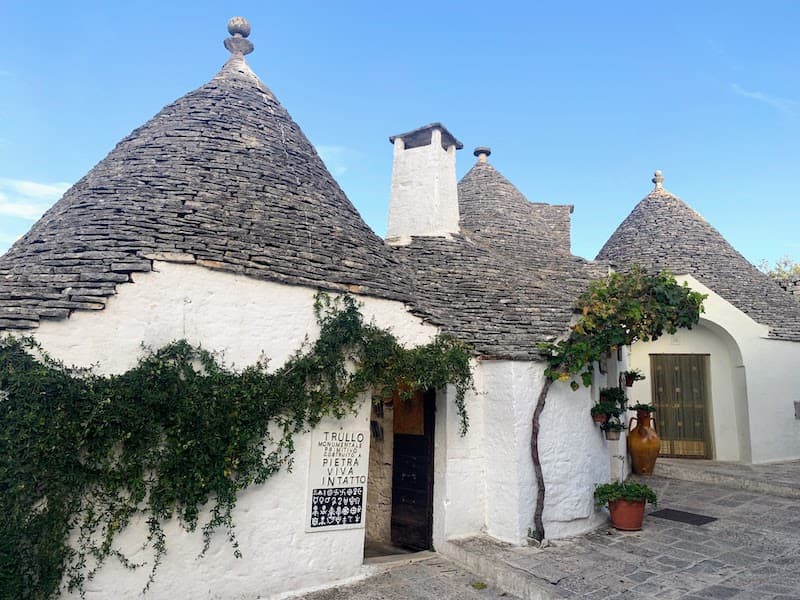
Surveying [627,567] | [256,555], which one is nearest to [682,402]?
[627,567]

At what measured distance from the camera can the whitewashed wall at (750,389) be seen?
11.1 metres

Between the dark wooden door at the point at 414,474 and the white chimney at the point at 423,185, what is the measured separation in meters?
3.51

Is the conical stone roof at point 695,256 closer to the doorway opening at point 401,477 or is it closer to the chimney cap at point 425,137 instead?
the chimney cap at point 425,137

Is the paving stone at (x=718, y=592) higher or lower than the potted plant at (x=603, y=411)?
lower

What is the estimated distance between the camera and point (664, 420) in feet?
39.8

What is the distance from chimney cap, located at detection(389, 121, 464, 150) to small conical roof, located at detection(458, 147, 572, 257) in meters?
1.73

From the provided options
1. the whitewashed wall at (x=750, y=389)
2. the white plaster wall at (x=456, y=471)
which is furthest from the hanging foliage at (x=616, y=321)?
the whitewashed wall at (x=750, y=389)

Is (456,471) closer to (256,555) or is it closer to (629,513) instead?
(629,513)

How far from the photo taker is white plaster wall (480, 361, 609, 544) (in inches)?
251

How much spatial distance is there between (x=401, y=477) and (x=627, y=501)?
3014 millimetres

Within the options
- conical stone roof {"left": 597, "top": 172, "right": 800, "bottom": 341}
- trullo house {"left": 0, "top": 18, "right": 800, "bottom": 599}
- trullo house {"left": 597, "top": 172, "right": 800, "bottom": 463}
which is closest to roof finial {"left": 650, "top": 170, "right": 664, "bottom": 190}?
conical stone roof {"left": 597, "top": 172, "right": 800, "bottom": 341}

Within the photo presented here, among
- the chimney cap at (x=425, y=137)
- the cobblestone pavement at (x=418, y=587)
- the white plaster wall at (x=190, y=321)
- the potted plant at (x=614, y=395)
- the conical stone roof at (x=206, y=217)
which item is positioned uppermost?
the chimney cap at (x=425, y=137)

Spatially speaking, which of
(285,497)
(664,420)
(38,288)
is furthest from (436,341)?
(664,420)

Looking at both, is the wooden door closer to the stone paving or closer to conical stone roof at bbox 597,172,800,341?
conical stone roof at bbox 597,172,800,341
